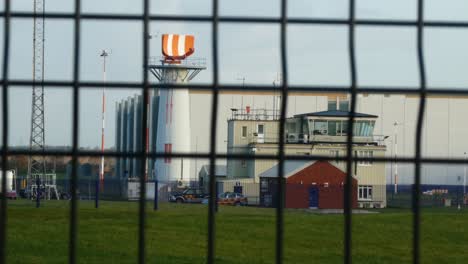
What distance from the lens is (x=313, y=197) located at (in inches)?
1192

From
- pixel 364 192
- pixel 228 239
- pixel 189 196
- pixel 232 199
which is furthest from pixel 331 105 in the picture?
pixel 228 239

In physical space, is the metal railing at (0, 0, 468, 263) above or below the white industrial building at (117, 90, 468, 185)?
below

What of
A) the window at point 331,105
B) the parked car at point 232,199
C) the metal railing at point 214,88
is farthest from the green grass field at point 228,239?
the parked car at point 232,199

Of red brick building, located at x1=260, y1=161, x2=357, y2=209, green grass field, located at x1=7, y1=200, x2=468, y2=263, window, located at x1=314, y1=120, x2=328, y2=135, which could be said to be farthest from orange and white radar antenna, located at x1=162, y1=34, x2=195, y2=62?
Result: red brick building, located at x1=260, y1=161, x2=357, y2=209

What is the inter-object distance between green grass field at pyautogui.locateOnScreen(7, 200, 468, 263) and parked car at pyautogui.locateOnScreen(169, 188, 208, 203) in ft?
47.4

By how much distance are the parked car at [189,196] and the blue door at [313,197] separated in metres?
6.83

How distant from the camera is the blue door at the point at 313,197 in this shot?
2967 centimetres

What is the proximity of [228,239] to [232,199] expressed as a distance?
17.8 metres

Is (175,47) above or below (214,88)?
above

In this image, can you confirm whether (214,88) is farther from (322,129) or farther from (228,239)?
(322,129)

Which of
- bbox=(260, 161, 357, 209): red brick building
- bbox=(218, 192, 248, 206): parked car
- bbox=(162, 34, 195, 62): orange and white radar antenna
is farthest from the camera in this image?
bbox=(218, 192, 248, 206): parked car

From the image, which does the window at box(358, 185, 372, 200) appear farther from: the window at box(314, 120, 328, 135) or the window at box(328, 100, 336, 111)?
the window at box(314, 120, 328, 135)

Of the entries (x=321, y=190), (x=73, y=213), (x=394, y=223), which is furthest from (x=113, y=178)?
(x=73, y=213)

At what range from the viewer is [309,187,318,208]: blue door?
2967cm
